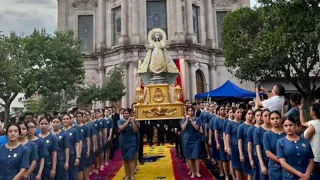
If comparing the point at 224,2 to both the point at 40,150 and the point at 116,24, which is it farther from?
the point at 40,150

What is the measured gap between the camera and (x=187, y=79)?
30.0m

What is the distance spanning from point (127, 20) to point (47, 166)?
26283mm

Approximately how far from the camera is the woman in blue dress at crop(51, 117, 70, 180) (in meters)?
6.35

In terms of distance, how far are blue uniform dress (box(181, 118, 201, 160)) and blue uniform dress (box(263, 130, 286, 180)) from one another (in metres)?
4.22

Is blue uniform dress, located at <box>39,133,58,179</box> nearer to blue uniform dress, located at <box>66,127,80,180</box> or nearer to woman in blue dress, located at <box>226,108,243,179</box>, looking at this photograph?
blue uniform dress, located at <box>66,127,80,180</box>

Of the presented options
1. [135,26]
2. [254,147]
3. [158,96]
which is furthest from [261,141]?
[135,26]

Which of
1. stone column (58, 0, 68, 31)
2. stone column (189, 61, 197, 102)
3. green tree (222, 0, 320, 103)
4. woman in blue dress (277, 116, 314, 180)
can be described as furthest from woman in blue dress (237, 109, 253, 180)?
stone column (58, 0, 68, 31)

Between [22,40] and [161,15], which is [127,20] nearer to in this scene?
[161,15]

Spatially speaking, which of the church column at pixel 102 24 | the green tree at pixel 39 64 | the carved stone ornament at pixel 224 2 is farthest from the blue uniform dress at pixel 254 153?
the carved stone ornament at pixel 224 2

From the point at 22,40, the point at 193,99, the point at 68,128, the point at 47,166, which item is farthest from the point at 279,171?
the point at 193,99

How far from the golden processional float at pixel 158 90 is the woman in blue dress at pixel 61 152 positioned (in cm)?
418

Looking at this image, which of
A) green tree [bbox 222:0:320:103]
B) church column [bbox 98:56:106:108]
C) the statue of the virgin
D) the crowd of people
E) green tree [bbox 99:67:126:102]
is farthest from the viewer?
church column [bbox 98:56:106:108]

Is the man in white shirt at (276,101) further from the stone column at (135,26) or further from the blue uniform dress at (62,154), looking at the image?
the stone column at (135,26)

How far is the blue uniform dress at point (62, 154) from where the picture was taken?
250 inches
